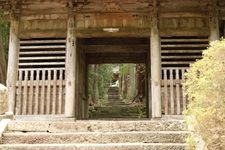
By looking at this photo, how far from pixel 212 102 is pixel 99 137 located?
2349 mm

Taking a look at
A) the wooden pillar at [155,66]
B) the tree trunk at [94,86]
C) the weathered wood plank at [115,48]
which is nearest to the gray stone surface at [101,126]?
the wooden pillar at [155,66]

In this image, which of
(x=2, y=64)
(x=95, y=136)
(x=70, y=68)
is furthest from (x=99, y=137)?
(x=2, y=64)

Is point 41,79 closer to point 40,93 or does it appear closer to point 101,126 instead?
point 40,93

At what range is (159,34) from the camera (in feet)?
32.6

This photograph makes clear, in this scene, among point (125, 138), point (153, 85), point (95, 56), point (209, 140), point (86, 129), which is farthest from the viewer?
point (95, 56)

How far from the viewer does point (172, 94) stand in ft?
31.6

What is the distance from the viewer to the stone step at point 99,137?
21.4 ft

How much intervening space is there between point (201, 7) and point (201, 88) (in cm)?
545

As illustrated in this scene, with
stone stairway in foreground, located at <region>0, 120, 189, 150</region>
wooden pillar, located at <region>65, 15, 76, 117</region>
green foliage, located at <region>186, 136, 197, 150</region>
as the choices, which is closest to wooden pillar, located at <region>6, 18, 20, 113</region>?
wooden pillar, located at <region>65, 15, 76, 117</region>

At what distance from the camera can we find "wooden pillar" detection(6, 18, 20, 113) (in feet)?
32.0

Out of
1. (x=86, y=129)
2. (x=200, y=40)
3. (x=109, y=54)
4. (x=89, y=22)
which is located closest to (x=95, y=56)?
(x=109, y=54)

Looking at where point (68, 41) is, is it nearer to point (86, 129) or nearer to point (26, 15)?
point (26, 15)

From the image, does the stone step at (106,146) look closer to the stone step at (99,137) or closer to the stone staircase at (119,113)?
the stone step at (99,137)

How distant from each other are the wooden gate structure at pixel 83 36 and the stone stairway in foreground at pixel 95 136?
2.60m
